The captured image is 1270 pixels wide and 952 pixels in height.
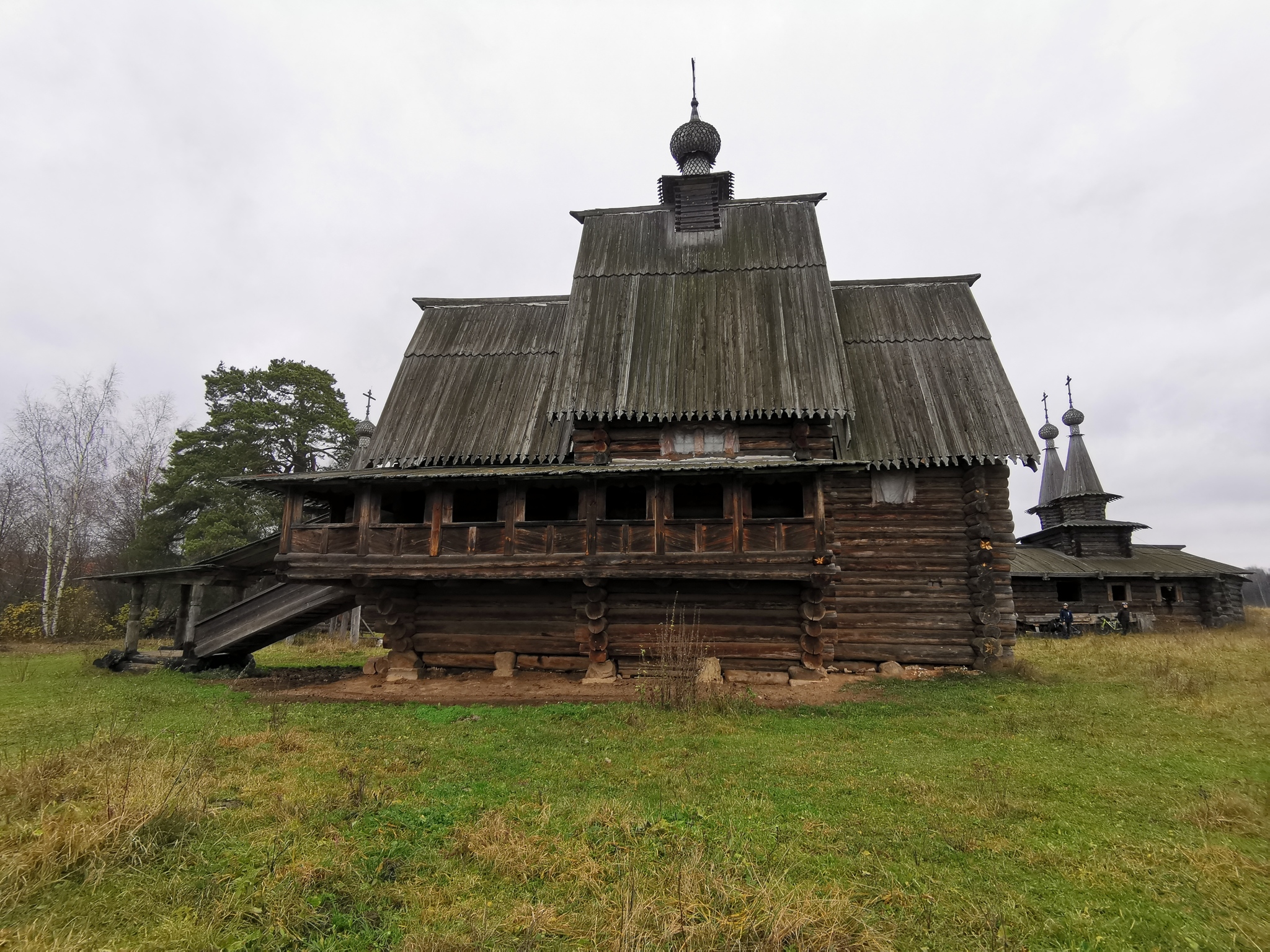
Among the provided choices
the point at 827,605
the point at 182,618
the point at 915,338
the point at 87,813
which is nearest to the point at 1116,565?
the point at 915,338

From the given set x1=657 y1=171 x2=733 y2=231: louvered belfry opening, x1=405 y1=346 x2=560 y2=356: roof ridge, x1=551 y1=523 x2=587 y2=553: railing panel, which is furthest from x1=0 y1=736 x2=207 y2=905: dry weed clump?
x1=657 y1=171 x2=733 y2=231: louvered belfry opening

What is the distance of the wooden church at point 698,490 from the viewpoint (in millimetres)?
13398

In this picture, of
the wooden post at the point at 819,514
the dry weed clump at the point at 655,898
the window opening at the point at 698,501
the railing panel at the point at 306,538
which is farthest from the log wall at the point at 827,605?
the dry weed clump at the point at 655,898

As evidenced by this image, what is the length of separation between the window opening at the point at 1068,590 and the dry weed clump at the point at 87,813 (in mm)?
33742

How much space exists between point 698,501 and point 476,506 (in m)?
6.10

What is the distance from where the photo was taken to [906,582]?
48.6ft

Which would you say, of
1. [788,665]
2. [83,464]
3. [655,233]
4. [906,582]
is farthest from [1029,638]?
[83,464]

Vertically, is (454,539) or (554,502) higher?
(554,502)

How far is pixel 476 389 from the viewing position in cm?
1747

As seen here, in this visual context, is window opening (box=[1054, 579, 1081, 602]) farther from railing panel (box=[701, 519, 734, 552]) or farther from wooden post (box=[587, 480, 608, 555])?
wooden post (box=[587, 480, 608, 555])

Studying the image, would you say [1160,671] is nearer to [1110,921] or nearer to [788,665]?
[788,665]

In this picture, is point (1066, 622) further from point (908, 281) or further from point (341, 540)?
point (341, 540)

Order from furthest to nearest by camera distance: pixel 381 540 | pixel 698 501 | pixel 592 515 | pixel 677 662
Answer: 1. pixel 698 501
2. pixel 381 540
3. pixel 592 515
4. pixel 677 662

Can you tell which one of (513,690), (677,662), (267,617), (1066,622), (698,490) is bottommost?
(513,690)
